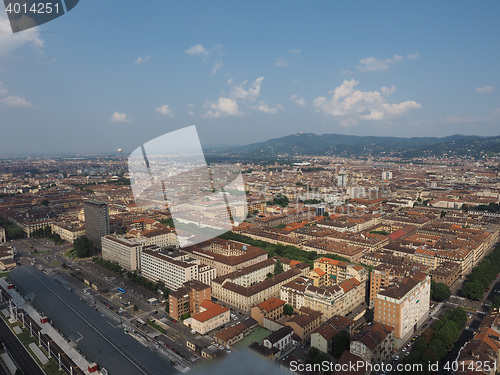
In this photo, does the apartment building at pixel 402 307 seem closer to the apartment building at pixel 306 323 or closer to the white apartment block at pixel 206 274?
the apartment building at pixel 306 323

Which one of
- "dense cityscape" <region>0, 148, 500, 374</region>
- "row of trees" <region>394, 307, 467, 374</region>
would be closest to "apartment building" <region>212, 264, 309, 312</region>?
"dense cityscape" <region>0, 148, 500, 374</region>

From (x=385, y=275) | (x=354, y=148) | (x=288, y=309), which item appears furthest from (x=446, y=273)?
(x=354, y=148)

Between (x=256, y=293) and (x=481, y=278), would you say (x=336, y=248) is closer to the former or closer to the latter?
(x=481, y=278)

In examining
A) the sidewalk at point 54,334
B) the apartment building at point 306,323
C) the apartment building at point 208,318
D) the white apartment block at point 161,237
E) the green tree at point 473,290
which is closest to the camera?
the sidewalk at point 54,334

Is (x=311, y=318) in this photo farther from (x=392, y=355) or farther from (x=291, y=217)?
(x=291, y=217)

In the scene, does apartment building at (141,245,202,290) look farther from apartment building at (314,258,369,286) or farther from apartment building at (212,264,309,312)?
apartment building at (314,258,369,286)

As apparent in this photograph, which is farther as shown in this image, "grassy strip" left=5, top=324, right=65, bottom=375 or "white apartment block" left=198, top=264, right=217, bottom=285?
"white apartment block" left=198, top=264, right=217, bottom=285

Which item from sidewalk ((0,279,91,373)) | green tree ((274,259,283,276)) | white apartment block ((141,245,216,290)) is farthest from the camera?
green tree ((274,259,283,276))

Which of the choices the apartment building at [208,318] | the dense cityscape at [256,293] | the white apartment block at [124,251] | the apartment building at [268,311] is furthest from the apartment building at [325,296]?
the white apartment block at [124,251]
